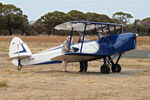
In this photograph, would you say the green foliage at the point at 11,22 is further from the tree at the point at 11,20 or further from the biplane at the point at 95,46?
the biplane at the point at 95,46

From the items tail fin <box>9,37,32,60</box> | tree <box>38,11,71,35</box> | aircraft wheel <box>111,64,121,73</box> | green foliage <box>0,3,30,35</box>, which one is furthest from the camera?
tree <box>38,11,71,35</box>

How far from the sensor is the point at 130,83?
11.9m

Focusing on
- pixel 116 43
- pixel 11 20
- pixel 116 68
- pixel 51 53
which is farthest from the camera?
pixel 11 20

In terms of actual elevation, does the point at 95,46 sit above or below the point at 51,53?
above

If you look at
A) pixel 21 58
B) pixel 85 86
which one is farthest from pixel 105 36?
pixel 85 86

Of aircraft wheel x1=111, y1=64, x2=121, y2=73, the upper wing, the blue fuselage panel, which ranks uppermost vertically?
the blue fuselage panel

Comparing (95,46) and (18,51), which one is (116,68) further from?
(18,51)

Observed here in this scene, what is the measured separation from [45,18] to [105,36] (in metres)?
65.8

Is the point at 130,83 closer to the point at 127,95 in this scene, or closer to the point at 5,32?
the point at 127,95

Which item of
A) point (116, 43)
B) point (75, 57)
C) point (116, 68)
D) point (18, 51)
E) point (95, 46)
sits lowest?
point (116, 68)

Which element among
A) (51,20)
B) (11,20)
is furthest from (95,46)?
(51,20)

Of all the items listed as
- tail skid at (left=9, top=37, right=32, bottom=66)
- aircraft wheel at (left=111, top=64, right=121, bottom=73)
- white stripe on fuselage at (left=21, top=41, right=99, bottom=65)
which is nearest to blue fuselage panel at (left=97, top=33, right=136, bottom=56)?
white stripe on fuselage at (left=21, top=41, right=99, bottom=65)

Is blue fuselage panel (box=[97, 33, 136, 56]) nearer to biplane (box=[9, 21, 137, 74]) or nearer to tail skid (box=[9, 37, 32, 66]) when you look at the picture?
biplane (box=[9, 21, 137, 74])

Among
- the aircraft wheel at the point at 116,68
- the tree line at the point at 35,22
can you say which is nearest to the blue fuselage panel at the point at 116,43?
the aircraft wheel at the point at 116,68
